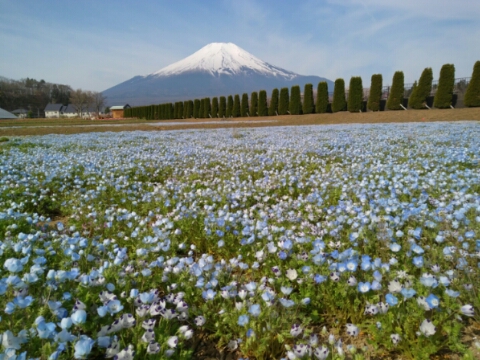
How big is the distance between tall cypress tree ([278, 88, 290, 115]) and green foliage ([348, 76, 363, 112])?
7.96m

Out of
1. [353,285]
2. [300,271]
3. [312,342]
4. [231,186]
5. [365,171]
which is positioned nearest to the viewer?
[312,342]

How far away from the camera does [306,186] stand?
15.9ft

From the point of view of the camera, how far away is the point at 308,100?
35062 millimetres

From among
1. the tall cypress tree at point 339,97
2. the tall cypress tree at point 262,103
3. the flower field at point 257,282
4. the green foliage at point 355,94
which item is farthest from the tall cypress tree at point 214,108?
the flower field at point 257,282

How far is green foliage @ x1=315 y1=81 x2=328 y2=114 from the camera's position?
1318 inches

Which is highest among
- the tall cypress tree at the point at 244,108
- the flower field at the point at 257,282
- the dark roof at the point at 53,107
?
the dark roof at the point at 53,107

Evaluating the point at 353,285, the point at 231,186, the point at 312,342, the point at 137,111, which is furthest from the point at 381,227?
the point at 137,111

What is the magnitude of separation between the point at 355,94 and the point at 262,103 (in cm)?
1247

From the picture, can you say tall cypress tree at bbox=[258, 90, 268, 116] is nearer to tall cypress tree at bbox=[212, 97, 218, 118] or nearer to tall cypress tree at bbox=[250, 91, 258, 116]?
tall cypress tree at bbox=[250, 91, 258, 116]

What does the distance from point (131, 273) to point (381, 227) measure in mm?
2199

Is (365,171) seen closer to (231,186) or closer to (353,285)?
(231,186)

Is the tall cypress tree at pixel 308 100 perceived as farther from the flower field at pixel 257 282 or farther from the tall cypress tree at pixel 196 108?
the flower field at pixel 257 282

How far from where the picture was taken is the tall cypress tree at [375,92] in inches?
1178

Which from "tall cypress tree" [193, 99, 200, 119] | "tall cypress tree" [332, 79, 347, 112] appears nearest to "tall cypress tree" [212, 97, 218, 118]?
"tall cypress tree" [193, 99, 200, 119]
